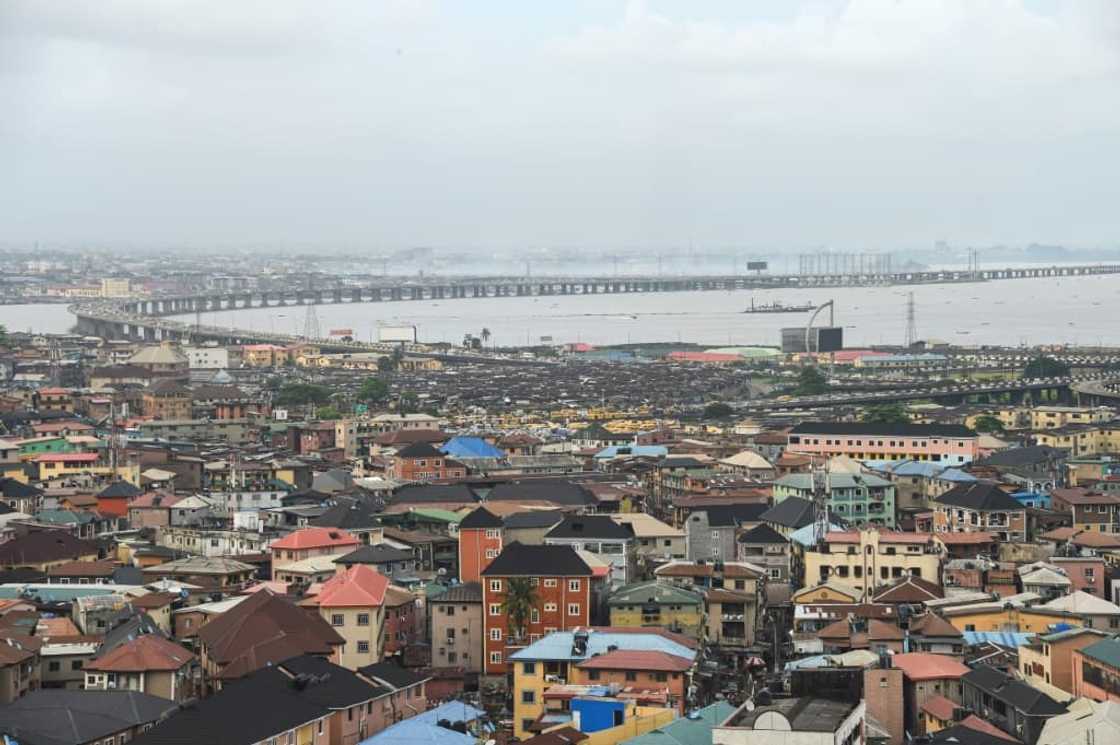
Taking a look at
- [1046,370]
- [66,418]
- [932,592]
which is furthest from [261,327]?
[932,592]

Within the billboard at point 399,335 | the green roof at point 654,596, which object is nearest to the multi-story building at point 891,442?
the green roof at point 654,596

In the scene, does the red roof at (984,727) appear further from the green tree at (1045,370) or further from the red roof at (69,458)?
the green tree at (1045,370)

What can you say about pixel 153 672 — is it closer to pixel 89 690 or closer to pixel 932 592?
pixel 89 690

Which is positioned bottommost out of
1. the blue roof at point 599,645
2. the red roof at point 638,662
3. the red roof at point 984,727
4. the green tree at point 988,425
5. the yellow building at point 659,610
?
the green tree at point 988,425

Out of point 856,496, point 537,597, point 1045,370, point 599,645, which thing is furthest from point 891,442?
point 1045,370

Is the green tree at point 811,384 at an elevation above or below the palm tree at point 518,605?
below

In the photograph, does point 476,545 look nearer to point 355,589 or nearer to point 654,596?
point 654,596
